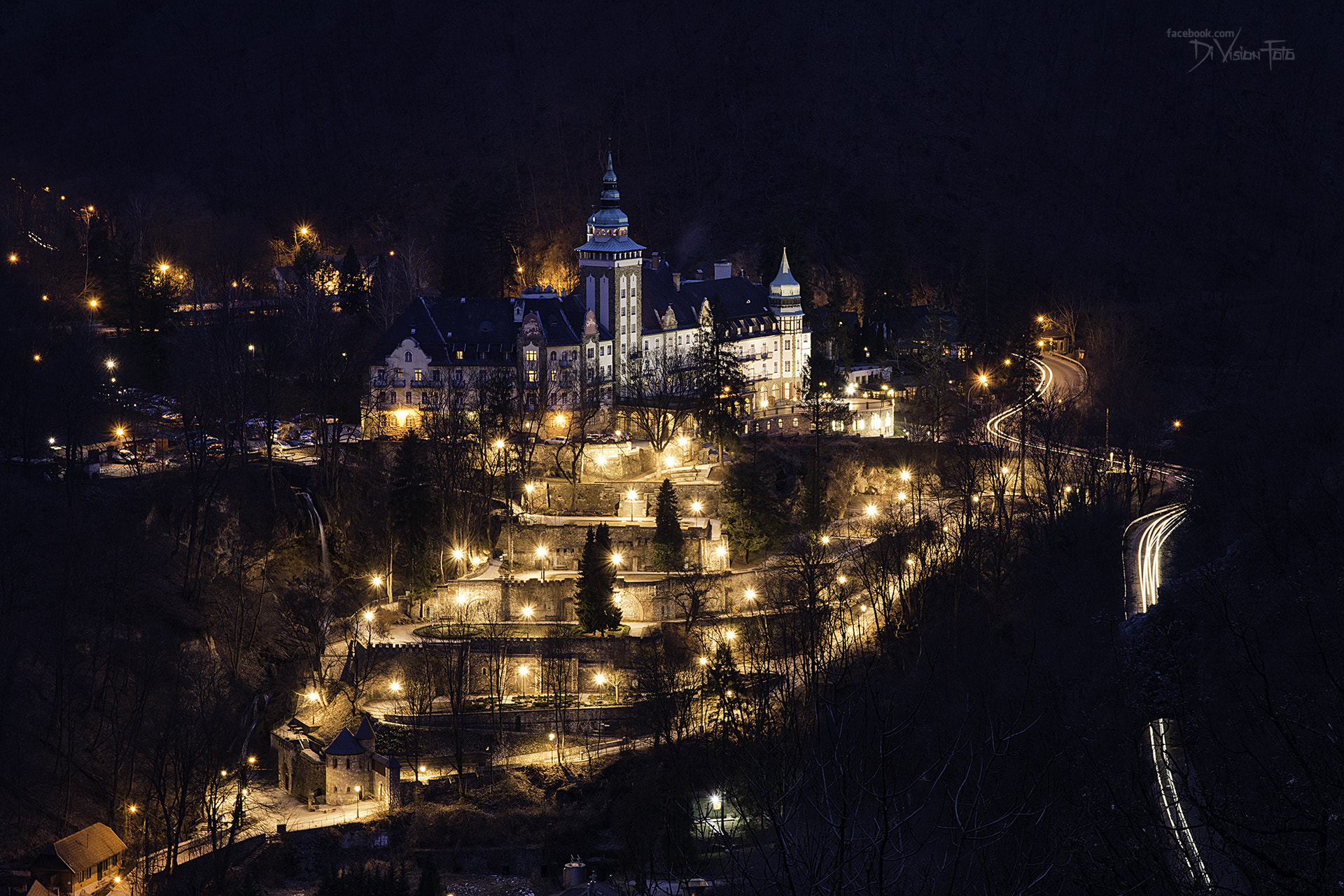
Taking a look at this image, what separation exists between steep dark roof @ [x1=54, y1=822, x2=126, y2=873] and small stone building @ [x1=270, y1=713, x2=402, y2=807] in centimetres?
679

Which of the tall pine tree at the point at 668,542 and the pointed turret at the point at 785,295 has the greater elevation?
the pointed turret at the point at 785,295

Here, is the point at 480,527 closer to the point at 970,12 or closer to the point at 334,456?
the point at 334,456

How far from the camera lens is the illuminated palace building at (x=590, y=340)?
255 feet

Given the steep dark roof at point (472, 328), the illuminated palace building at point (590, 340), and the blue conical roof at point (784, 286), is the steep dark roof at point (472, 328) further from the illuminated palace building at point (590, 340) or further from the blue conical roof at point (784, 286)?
the blue conical roof at point (784, 286)

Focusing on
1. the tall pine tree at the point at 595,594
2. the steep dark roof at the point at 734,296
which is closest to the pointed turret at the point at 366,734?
the tall pine tree at the point at 595,594

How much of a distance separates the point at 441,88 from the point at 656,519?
99.6 m

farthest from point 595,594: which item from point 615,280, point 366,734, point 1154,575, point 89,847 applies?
point 615,280

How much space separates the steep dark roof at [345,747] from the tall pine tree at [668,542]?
1575 cm

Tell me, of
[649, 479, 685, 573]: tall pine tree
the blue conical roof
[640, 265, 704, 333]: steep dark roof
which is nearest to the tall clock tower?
[640, 265, 704, 333]: steep dark roof

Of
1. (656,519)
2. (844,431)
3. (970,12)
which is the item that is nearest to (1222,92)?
(970,12)

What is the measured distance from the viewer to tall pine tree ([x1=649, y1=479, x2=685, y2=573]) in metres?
65.0

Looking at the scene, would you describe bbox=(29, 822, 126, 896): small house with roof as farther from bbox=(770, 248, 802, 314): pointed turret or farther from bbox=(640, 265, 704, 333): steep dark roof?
bbox=(770, 248, 802, 314): pointed turret

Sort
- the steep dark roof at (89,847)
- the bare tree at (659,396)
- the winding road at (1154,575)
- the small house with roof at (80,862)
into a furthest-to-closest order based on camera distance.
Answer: the bare tree at (659,396) → the steep dark roof at (89,847) → the small house with roof at (80,862) → the winding road at (1154,575)

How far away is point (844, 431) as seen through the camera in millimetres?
80875
